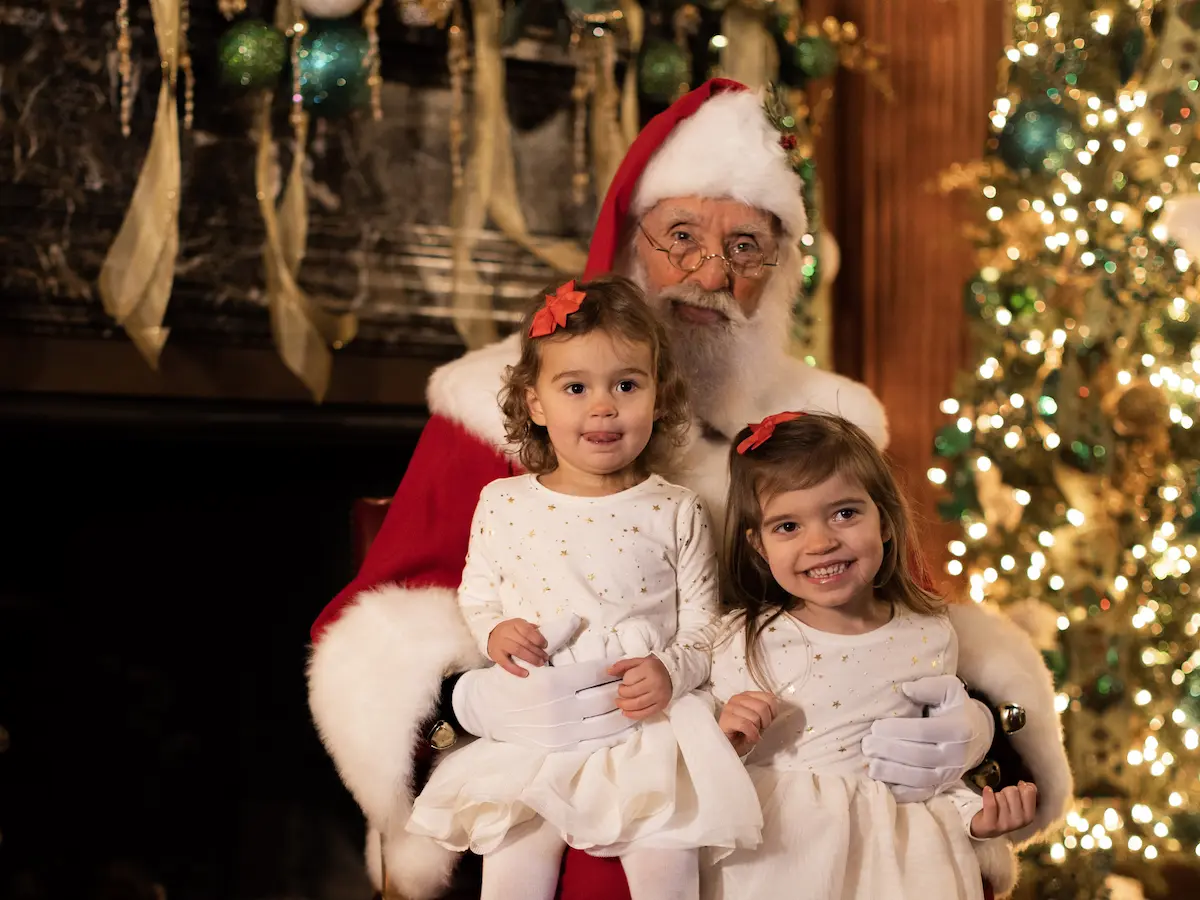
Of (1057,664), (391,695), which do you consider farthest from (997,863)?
(1057,664)

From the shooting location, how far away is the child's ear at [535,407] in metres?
2.07

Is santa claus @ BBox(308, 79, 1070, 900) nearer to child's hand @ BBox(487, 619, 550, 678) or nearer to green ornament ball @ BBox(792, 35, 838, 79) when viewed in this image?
child's hand @ BBox(487, 619, 550, 678)

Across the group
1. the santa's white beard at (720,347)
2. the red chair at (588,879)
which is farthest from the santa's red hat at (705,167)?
the red chair at (588,879)

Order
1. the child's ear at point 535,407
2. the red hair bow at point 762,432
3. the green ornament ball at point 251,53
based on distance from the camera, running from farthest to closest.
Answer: the green ornament ball at point 251,53 < the child's ear at point 535,407 < the red hair bow at point 762,432

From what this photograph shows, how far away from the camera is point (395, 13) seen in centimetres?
347

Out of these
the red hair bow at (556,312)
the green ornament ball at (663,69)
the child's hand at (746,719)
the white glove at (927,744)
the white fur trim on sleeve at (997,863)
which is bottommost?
the white fur trim on sleeve at (997,863)

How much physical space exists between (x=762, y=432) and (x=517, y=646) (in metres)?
0.50

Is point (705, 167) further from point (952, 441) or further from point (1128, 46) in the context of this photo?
point (1128, 46)

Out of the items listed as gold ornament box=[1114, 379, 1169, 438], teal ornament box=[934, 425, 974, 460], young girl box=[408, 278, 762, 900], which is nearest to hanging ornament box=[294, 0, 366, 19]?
young girl box=[408, 278, 762, 900]

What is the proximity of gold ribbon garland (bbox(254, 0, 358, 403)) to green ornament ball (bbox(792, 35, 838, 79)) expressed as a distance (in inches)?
56.4

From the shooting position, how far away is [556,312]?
78.9 inches

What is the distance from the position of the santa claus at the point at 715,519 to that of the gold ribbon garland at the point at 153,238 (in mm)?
1067

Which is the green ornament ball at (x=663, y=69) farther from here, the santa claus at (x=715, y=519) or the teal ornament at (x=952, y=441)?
the teal ornament at (x=952, y=441)

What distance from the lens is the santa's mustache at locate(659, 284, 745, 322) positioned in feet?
7.77
